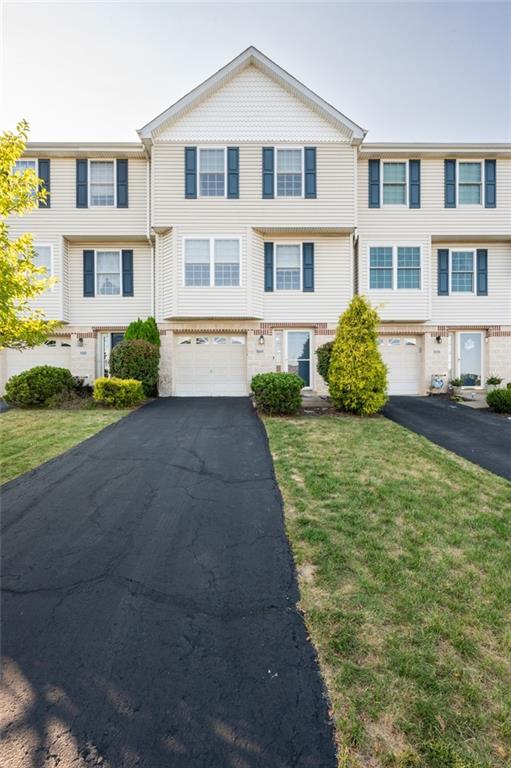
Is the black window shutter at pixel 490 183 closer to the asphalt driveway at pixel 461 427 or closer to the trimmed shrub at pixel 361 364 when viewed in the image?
the asphalt driveway at pixel 461 427

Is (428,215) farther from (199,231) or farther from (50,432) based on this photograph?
(50,432)

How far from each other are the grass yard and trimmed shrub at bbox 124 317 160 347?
343 inches

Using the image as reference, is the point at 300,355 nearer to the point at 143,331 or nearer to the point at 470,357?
the point at 143,331

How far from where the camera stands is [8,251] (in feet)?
18.6

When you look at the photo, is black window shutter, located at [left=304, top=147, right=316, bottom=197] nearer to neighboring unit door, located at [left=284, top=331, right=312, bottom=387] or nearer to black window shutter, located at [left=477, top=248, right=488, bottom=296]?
neighboring unit door, located at [left=284, top=331, right=312, bottom=387]

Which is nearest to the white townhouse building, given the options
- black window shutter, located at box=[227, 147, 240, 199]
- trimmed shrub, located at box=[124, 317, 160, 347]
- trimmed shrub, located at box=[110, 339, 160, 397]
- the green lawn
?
black window shutter, located at box=[227, 147, 240, 199]

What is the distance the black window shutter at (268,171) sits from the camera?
502 inches

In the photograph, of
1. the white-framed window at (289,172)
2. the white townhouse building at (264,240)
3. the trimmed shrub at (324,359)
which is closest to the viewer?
the trimmed shrub at (324,359)

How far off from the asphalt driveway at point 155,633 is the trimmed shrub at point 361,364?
18.5 feet

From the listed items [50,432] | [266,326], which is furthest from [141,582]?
[266,326]

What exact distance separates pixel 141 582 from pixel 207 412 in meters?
7.45

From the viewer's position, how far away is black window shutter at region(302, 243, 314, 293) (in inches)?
531

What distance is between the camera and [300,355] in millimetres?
13844

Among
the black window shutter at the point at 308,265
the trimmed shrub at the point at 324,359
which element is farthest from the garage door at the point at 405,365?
the trimmed shrub at the point at 324,359
